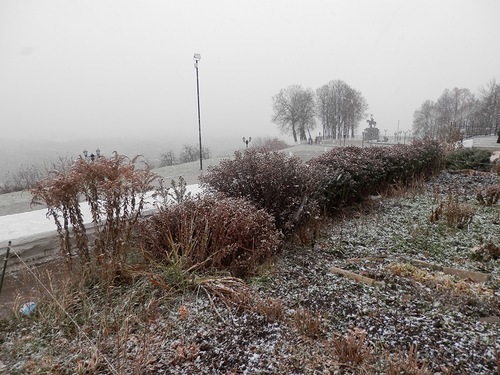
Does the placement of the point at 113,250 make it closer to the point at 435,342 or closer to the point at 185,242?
the point at 185,242

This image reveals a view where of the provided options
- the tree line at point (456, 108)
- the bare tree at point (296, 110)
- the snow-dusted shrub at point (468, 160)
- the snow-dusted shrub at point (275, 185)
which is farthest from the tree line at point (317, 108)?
the snow-dusted shrub at point (275, 185)

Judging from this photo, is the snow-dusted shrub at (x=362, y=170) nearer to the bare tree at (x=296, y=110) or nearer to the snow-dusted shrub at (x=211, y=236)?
the snow-dusted shrub at (x=211, y=236)

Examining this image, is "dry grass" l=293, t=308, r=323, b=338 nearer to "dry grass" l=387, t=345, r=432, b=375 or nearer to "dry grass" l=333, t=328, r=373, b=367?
"dry grass" l=333, t=328, r=373, b=367

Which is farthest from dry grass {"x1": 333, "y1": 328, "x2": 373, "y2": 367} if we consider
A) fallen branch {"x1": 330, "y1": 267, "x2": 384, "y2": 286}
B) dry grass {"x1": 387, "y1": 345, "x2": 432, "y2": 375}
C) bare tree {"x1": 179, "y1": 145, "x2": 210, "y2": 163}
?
bare tree {"x1": 179, "y1": 145, "x2": 210, "y2": 163}

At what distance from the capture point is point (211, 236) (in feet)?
10.6

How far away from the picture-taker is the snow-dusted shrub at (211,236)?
3.09 meters

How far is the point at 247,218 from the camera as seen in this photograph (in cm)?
333

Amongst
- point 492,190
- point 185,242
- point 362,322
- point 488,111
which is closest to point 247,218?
point 185,242

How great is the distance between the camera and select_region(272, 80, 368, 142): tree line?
40500mm

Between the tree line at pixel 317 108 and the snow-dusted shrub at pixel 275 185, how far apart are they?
1471 inches

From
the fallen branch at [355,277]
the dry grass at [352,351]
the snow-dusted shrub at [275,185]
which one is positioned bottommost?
the dry grass at [352,351]

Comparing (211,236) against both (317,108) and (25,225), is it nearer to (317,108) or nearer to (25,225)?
(25,225)

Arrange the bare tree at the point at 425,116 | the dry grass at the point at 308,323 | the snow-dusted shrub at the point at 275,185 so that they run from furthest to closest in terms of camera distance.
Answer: the bare tree at the point at 425,116, the snow-dusted shrub at the point at 275,185, the dry grass at the point at 308,323

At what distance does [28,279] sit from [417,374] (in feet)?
12.2
